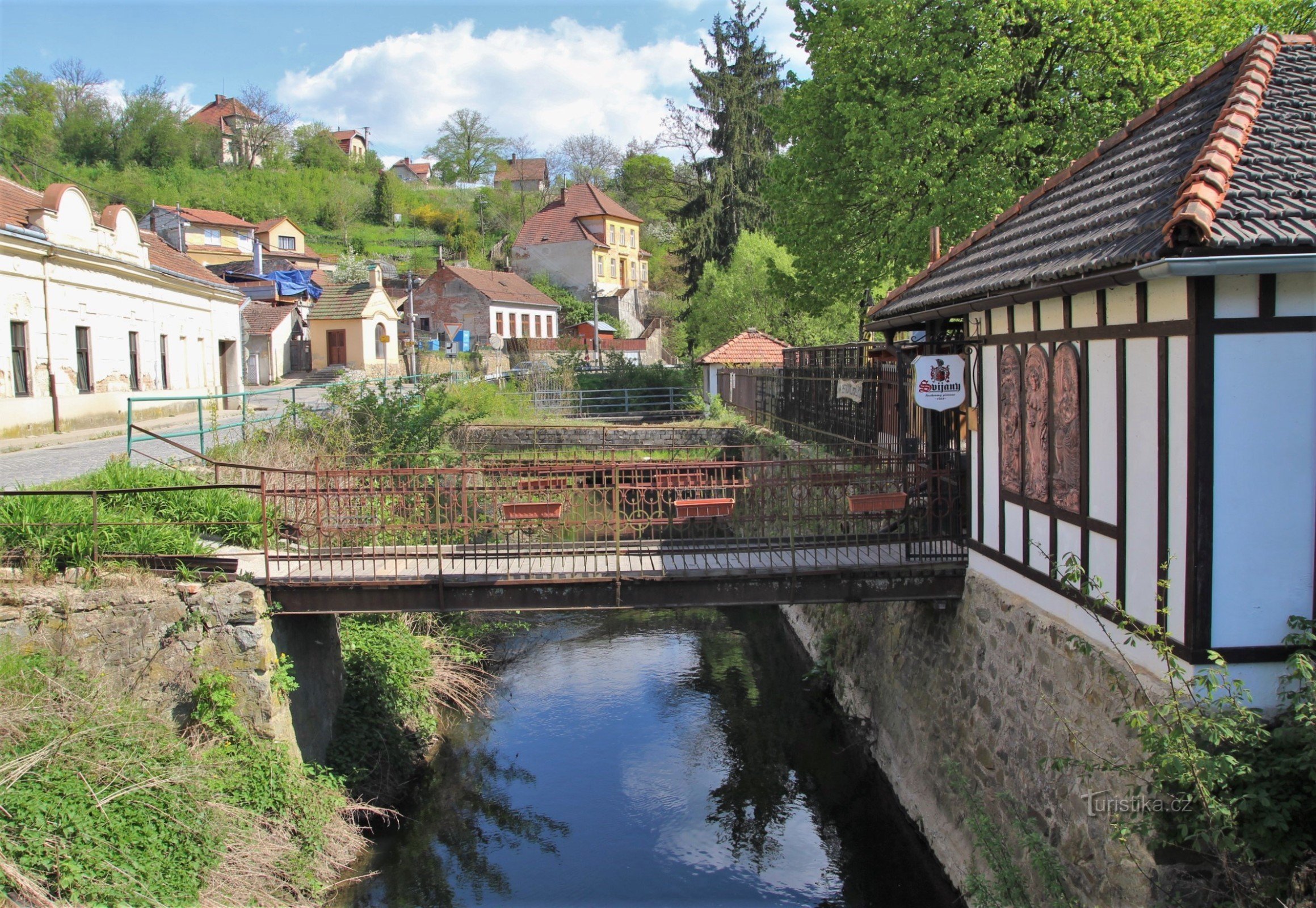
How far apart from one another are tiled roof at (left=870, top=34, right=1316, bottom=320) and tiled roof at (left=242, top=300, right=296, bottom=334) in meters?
39.2

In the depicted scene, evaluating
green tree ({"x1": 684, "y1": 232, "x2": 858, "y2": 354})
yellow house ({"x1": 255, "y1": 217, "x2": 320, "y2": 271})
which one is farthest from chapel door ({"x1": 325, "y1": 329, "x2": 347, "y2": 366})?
yellow house ({"x1": 255, "y1": 217, "x2": 320, "y2": 271})

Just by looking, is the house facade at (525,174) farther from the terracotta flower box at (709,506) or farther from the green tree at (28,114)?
the terracotta flower box at (709,506)

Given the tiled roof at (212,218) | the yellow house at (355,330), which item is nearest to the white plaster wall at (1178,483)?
the yellow house at (355,330)

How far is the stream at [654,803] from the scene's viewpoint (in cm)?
916

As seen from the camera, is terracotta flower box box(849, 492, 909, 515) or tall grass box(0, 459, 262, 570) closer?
terracotta flower box box(849, 492, 909, 515)

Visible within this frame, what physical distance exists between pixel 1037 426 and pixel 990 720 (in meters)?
2.72

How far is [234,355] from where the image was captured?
98.4ft

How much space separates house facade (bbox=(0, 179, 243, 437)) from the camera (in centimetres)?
1839

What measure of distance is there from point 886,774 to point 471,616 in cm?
765

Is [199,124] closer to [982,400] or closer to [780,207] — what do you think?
[780,207]

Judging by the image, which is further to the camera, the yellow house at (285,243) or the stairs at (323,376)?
the yellow house at (285,243)

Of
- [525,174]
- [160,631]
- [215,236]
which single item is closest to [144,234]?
[160,631]

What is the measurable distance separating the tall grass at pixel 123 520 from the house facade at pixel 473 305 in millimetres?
39490

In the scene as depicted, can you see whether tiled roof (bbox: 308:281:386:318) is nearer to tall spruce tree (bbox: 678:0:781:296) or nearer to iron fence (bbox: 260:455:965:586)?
tall spruce tree (bbox: 678:0:781:296)
